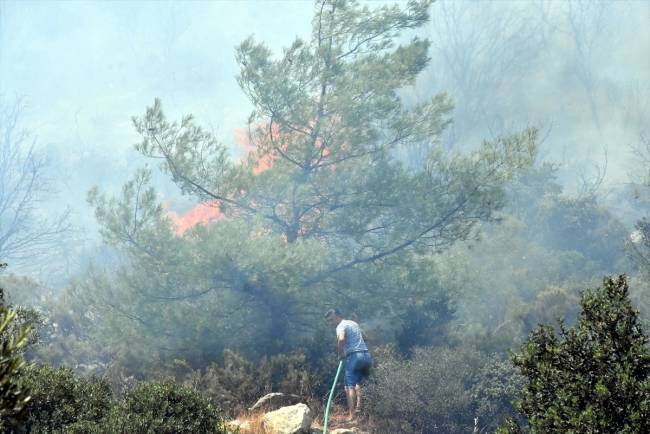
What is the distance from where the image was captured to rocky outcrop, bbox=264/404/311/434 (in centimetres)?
615

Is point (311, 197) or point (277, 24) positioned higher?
point (277, 24)

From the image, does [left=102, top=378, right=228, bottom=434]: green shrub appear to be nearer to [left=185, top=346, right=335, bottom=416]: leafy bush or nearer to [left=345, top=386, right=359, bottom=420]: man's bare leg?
[left=345, top=386, right=359, bottom=420]: man's bare leg

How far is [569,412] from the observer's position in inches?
115

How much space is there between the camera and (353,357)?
8406 millimetres

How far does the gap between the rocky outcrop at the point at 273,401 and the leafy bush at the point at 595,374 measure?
17.2ft

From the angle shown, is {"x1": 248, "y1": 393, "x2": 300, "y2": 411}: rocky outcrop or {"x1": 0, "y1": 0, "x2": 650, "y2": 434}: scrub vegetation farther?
{"x1": 0, "y1": 0, "x2": 650, "y2": 434}: scrub vegetation

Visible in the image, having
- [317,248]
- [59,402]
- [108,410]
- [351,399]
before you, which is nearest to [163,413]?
[108,410]

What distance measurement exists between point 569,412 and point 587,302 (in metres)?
0.70

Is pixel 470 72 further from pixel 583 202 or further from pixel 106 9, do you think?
pixel 106 9

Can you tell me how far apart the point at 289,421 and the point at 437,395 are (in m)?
3.33

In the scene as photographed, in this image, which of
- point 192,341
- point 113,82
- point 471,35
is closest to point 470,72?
point 471,35

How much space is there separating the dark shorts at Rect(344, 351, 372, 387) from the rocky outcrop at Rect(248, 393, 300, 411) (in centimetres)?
94

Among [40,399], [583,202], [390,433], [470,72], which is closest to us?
[40,399]

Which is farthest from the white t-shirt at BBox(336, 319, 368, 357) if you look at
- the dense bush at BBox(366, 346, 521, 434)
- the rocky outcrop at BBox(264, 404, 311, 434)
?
the rocky outcrop at BBox(264, 404, 311, 434)
